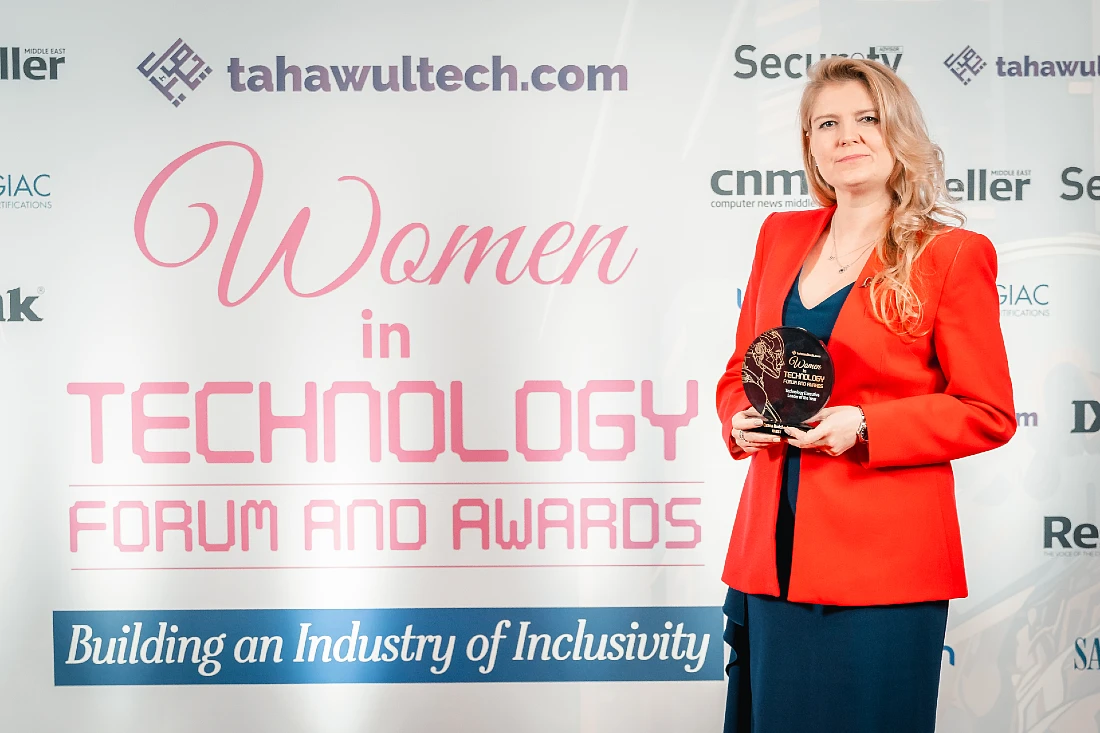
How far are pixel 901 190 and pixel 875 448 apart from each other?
1.48ft

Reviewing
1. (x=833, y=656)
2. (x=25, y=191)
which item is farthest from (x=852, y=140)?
(x=25, y=191)

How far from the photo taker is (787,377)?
142 cm

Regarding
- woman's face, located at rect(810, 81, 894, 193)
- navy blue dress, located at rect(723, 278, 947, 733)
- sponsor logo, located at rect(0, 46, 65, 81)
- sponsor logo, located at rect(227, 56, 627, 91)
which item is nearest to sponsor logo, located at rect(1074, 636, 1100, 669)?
navy blue dress, located at rect(723, 278, 947, 733)

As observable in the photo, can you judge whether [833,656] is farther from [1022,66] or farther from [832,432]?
[1022,66]

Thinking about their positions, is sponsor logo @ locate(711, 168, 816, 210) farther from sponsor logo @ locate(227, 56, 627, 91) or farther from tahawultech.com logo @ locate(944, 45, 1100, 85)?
tahawultech.com logo @ locate(944, 45, 1100, 85)

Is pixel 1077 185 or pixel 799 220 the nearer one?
pixel 799 220

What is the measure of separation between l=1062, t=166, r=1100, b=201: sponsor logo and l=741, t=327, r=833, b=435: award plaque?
5.51 feet

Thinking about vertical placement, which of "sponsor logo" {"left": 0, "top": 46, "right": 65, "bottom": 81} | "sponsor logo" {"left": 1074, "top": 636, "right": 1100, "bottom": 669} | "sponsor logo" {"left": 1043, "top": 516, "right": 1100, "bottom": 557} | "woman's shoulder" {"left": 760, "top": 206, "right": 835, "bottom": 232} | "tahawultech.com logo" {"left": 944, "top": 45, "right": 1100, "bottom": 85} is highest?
"sponsor logo" {"left": 0, "top": 46, "right": 65, "bottom": 81}

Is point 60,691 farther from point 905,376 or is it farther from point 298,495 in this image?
point 905,376

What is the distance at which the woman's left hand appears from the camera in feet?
4.64

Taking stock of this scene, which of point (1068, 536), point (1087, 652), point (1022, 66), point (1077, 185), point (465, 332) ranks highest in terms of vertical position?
point (1022, 66)

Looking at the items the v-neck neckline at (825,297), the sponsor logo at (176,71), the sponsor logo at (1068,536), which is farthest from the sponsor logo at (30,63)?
the sponsor logo at (1068,536)

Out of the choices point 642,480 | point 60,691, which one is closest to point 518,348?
point 642,480

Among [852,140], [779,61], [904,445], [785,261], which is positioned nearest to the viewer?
[904,445]
